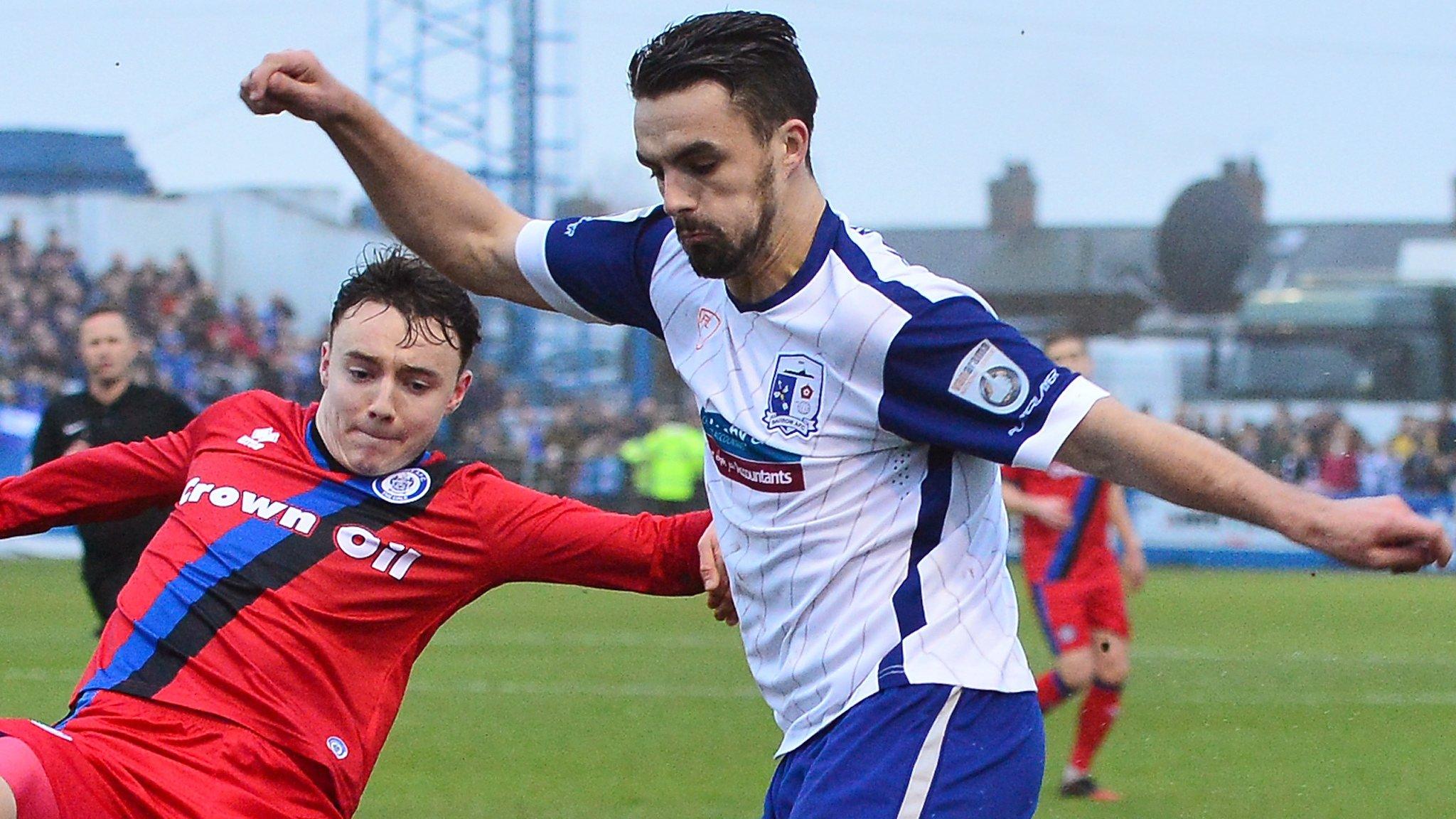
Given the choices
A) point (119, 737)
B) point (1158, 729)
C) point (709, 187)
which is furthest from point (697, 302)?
point (1158, 729)

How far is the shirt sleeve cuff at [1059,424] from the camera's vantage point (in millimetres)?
2596

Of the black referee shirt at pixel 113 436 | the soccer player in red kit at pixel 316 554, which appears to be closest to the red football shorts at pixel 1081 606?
the black referee shirt at pixel 113 436

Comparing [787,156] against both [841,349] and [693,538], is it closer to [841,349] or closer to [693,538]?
[841,349]

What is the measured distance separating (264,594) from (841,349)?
1186 millimetres

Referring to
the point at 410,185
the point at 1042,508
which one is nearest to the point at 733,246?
the point at 410,185

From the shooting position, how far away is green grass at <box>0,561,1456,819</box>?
7195 millimetres

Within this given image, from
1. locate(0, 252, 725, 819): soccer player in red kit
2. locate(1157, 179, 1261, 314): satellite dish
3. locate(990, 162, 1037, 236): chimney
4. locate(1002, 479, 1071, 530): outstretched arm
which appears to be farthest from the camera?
locate(990, 162, 1037, 236): chimney

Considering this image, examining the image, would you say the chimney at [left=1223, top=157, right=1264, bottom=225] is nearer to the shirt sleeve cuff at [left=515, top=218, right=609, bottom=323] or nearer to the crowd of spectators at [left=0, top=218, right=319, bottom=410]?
the crowd of spectators at [left=0, top=218, right=319, bottom=410]

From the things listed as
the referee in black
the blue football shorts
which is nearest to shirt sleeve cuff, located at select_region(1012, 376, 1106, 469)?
the blue football shorts

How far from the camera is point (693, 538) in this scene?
3.34 meters

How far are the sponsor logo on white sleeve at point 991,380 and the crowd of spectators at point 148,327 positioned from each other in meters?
20.1

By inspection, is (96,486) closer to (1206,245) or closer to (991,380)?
(991,380)

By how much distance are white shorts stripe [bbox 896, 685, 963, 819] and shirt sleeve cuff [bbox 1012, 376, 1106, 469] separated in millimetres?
433

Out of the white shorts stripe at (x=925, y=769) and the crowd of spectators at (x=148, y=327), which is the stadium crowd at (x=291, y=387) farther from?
the white shorts stripe at (x=925, y=769)
